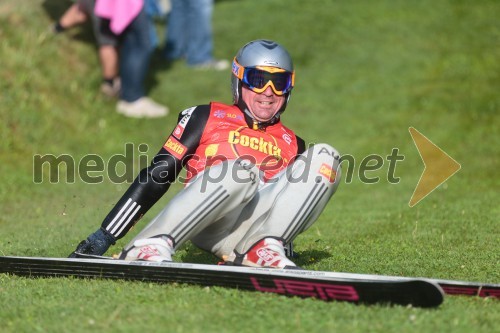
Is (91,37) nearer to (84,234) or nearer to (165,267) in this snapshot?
(84,234)

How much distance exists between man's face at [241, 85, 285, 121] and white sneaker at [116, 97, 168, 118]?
28.5 feet

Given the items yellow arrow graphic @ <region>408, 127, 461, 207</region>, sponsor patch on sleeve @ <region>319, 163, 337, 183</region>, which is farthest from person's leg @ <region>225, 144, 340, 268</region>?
yellow arrow graphic @ <region>408, 127, 461, 207</region>

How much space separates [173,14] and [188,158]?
1182cm

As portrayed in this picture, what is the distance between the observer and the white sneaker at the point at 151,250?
607 cm

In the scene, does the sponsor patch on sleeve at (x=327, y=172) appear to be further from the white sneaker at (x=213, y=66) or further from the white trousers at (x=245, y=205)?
the white sneaker at (x=213, y=66)

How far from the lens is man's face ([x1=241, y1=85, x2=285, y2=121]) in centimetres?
733

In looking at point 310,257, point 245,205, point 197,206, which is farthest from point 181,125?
point 310,257

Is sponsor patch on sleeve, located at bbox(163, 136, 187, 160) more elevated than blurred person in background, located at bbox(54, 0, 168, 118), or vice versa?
sponsor patch on sleeve, located at bbox(163, 136, 187, 160)

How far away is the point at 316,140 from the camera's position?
15.5 metres

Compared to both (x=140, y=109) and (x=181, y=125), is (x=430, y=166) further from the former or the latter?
(x=181, y=125)

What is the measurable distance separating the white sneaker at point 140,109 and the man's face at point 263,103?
8.67 meters

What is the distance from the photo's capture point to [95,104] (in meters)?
15.6

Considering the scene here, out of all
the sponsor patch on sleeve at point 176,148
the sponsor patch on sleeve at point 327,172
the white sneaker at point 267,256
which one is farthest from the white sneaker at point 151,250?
the sponsor patch on sleeve at point 327,172

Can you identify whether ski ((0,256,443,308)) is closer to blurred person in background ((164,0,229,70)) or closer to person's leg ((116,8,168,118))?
person's leg ((116,8,168,118))
